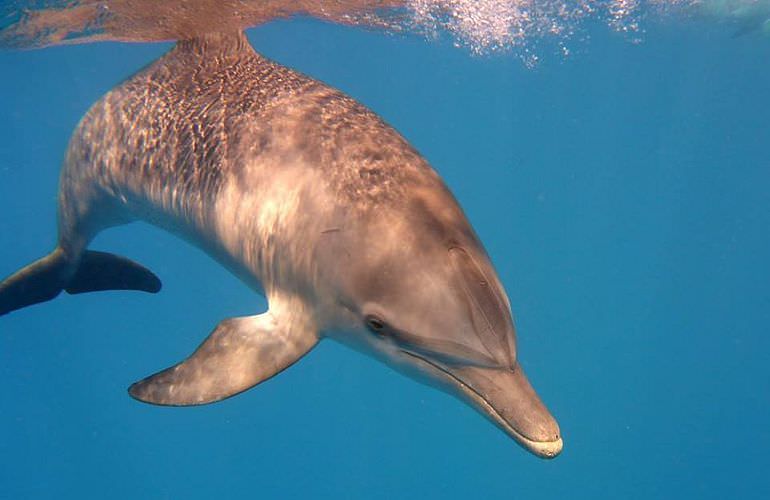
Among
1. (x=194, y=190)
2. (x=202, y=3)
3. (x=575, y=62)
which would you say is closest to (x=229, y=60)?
(x=194, y=190)

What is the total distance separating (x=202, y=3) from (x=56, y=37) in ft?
19.1

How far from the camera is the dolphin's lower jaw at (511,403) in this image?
11.9ft

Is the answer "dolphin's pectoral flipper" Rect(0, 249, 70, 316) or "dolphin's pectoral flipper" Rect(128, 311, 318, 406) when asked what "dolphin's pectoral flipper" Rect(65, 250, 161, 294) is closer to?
"dolphin's pectoral flipper" Rect(0, 249, 70, 316)

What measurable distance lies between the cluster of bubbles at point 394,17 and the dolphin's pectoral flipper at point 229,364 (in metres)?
5.42

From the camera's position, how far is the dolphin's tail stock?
29.5 feet

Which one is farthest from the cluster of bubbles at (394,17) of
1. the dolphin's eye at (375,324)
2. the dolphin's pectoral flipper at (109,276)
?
the dolphin's eye at (375,324)

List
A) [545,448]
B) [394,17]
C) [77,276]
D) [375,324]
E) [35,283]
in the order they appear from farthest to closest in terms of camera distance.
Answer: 1. [394,17]
2. [77,276]
3. [35,283]
4. [375,324]
5. [545,448]

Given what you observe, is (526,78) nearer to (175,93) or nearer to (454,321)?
(175,93)

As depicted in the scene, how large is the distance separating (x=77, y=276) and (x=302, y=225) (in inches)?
225

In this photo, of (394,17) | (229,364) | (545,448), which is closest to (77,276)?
(229,364)

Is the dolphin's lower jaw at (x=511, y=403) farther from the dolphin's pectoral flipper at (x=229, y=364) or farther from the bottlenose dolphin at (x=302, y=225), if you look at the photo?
the dolphin's pectoral flipper at (x=229, y=364)

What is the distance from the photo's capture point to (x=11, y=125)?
28.4 m

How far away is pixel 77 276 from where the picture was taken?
9242 millimetres

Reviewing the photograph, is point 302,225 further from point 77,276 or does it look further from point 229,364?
point 77,276
